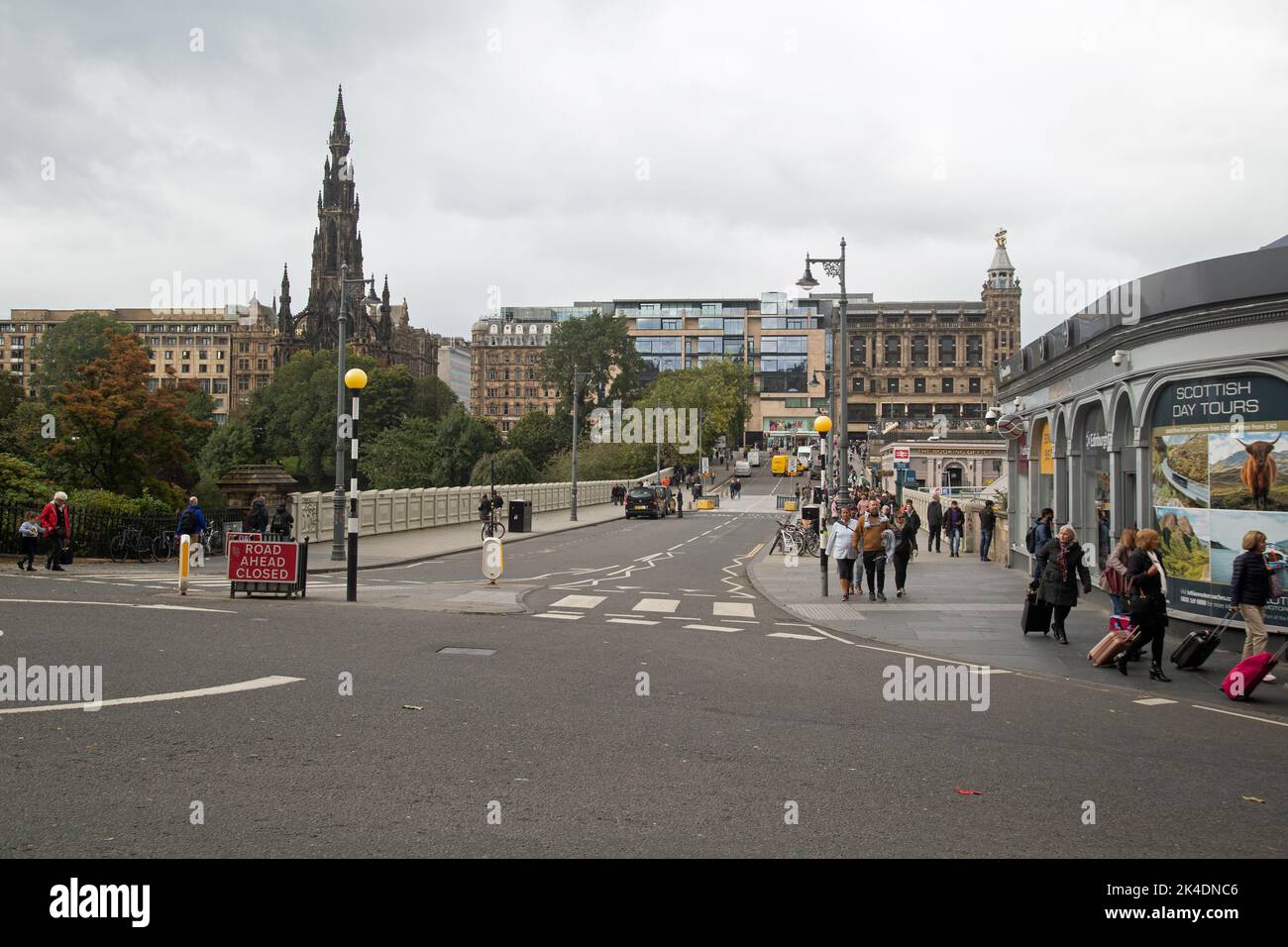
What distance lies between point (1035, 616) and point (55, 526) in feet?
59.4

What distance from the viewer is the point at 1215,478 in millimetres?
14773

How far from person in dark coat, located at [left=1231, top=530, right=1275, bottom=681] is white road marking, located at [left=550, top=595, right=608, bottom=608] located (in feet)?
32.9

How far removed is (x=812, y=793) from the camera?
695 cm

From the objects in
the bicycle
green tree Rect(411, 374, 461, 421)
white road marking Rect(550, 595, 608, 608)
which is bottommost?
white road marking Rect(550, 595, 608, 608)

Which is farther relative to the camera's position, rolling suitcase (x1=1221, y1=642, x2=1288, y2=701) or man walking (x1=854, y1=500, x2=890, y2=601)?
man walking (x1=854, y1=500, x2=890, y2=601)

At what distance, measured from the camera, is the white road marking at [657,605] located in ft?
60.1

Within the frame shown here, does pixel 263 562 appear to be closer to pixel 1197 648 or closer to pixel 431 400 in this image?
pixel 1197 648

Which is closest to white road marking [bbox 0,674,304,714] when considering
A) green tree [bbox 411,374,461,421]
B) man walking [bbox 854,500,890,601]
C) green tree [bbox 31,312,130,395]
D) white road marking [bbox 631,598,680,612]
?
white road marking [bbox 631,598,680,612]

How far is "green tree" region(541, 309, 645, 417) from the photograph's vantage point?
11525cm

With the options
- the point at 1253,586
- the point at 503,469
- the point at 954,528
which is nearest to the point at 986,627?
the point at 1253,586

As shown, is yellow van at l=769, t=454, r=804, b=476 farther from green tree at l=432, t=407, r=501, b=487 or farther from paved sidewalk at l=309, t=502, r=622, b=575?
paved sidewalk at l=309, t=502, r=622, b=575

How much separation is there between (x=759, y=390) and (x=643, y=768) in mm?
153979
